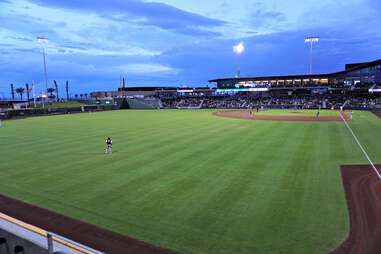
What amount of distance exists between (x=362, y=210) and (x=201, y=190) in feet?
19.1

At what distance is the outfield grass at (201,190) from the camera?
674 centimetres

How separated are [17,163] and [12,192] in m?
5.35

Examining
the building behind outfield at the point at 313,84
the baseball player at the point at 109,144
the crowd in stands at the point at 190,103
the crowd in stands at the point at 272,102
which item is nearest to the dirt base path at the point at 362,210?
the baseball player at the point at 109,144

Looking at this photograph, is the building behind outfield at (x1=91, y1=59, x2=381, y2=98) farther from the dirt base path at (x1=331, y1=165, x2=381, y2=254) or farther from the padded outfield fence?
the padded outfield fence

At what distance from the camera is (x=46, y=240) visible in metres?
4.40

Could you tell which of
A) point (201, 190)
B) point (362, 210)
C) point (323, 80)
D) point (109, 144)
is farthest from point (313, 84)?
point (201, 190)

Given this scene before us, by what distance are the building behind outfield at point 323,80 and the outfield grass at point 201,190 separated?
66.6 metres

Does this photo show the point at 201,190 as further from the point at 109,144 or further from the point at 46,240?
the point at 109,144

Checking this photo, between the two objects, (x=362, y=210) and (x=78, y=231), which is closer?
(x=78, y=231)

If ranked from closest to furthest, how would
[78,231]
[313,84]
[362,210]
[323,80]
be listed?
[78,231]
[362,210]
[313,84]
[323,80]

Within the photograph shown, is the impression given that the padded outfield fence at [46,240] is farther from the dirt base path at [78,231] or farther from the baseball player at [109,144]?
the baseball player at [109,144]

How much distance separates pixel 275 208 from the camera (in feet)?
27.1

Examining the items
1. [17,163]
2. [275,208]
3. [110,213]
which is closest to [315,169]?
[275,208]

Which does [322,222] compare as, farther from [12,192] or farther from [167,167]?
[12,192]
